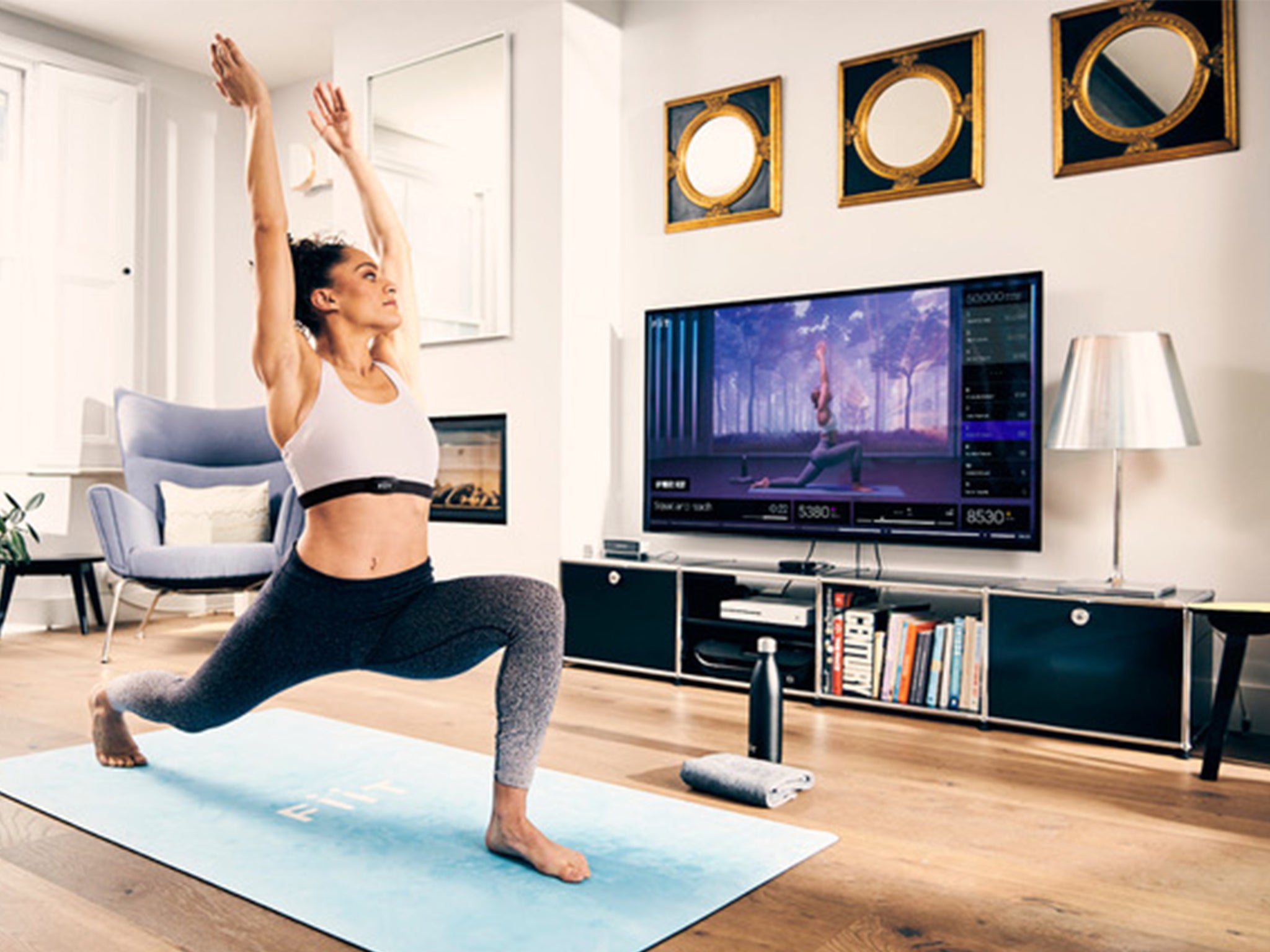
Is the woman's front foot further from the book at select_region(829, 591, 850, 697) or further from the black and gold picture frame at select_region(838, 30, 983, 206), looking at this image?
the black and gold picture frame at select_region(838, 30, 983, 206)

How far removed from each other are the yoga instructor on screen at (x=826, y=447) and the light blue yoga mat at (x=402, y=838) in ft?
5.07

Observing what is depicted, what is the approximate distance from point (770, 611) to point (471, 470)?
1.56m

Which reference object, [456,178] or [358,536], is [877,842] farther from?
[456,178]

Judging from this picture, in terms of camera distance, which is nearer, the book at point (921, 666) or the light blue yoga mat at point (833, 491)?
the book at point (921, 666)

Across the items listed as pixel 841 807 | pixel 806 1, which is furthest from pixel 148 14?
pixel 841 807

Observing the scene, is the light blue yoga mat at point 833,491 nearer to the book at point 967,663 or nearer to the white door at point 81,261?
the book at point 967,663

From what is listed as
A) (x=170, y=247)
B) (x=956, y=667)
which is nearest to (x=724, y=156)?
(x=956, y=667)

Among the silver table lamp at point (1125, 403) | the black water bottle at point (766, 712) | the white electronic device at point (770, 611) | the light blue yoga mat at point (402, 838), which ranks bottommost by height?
the light blue yoga mat at point (402, 838)

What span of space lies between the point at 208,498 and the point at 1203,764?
3748mm

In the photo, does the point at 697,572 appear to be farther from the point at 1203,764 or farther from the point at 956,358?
the point at 1203,764

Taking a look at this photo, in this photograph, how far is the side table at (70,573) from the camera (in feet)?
14.8

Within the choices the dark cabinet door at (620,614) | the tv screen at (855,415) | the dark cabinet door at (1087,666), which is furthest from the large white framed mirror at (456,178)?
the dark cabinet door at (1087,666)

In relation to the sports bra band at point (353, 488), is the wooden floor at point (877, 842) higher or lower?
lower

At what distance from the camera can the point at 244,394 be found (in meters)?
5.81
